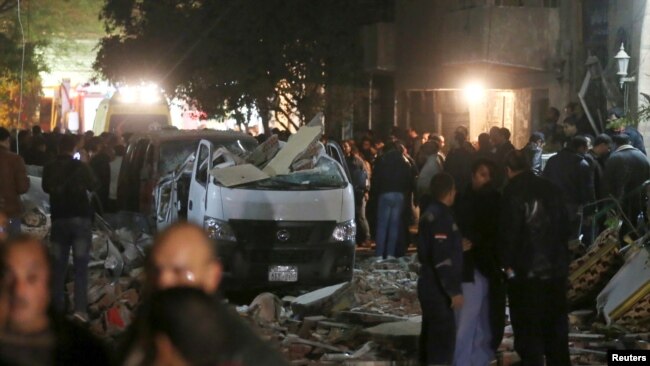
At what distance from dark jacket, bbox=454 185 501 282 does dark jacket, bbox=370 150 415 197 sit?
8.19 meters

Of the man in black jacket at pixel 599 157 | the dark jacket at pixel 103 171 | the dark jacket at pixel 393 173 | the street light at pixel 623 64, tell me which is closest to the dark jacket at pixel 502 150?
the man in black jacket at pixel 599 157

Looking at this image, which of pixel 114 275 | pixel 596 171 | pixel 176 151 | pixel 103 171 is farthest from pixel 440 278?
pixel 103 171

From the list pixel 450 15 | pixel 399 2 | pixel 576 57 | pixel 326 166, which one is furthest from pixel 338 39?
pixel 326 166

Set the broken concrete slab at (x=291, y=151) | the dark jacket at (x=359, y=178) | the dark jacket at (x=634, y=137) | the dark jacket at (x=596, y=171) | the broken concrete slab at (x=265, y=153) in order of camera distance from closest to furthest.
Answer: the broken concrete slab at (x=291, y=151) → the broken concrete slab at (x=265, y=153) → the dark jacket at (x=596, y=171) → the dark jacket at (x=634, y=137) → the dark jacket at (x=359, y=178)

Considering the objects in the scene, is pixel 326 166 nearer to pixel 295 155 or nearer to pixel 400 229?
pixel 295 155

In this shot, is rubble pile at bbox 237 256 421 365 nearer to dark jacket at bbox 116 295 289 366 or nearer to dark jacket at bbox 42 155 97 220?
dark jacket at bbox 42 155 97 220

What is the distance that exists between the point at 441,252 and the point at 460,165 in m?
8.47

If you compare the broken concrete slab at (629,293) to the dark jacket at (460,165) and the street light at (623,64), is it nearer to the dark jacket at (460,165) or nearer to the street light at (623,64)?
the dark jacket at (460,165)

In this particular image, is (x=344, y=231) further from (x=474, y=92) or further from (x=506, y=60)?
(x=474, y=92)

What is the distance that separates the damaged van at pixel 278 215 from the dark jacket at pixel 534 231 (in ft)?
17.5

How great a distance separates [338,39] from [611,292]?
790 inches

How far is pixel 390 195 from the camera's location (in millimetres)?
18281

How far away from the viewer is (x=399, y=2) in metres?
32.3

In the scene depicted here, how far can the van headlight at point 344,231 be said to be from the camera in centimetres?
1486
